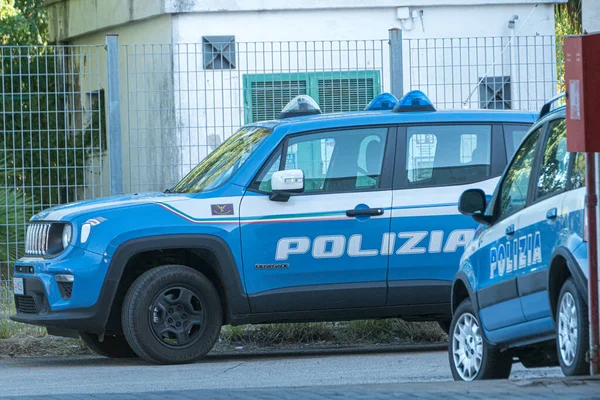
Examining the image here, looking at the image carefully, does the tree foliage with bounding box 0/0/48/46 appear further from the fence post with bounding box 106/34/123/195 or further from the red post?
the red post

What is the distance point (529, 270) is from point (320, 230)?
3.16 metres

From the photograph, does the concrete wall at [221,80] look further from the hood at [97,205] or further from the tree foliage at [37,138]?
the hood at [97,205]

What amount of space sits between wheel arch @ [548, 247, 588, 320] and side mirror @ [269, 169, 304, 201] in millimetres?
3434

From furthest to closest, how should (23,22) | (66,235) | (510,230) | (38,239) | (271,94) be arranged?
1. (23,22)
2. (271,94)
3. (38,239)
4. (66,235)
5. (510,230)

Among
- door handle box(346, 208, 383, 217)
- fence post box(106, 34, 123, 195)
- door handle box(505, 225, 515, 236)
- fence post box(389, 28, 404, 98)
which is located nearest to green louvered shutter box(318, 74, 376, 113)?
fence post box(389, 28, 404, 98)

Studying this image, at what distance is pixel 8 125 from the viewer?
11.7m

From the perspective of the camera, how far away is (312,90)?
13.3m

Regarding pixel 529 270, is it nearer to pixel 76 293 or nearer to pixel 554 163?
pixel 554 163

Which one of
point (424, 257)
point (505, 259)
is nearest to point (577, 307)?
point (505, 259)

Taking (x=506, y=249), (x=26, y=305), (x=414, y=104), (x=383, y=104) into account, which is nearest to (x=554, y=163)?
(x=506, y=249)

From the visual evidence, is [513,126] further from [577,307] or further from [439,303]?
[577,307]

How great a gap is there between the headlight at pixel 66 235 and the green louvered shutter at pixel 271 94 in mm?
4395

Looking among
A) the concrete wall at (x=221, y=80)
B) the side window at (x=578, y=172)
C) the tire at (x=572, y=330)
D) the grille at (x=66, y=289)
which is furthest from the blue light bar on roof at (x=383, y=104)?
the tire at (x=572, y=330)

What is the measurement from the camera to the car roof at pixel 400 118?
31.9 ft
